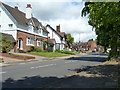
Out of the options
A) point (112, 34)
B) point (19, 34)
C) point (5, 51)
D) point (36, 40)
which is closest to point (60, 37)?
point (36, 40)

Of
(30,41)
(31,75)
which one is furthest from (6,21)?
(31,75)

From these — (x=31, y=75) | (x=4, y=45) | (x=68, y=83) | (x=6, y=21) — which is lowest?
(x=31, y=75)

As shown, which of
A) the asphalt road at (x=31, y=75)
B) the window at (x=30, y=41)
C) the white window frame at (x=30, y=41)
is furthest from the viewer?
the window at (x=30, y=41)

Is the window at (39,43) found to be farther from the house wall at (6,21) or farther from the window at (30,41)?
the house wall at (6,21)

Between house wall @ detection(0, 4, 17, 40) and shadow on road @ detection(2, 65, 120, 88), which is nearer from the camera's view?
shadow on road @ detection(2, 65, 120, 88)

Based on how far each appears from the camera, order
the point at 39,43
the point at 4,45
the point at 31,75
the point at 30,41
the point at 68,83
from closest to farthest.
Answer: the point at 68,83 < the point at 31,75 < the point at 4,45 < the point at 30,41 < the point at 39,43

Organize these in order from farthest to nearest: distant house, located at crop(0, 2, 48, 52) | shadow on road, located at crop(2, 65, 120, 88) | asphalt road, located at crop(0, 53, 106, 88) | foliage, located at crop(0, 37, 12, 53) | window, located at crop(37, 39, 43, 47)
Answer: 1. window, located at crop(37, 39, 43, 47)
2. distant house, located at crop(0, 2, 48, 52)
3. foliage, located at crop(0, 37, 12, 53)
4. asphalt road, located at crop(0, 53, 106, 88)
5. shadow on road, located at crop(2, 65, 120, 88)

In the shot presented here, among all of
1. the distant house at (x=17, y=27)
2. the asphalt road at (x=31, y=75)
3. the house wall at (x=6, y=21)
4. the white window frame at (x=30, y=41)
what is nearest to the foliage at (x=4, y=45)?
the distant house at (x=17, y=27)

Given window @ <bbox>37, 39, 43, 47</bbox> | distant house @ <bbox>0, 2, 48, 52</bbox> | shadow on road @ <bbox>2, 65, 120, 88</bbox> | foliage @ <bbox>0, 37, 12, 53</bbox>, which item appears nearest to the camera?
shadow on road @ <bbox>2, 65, 120, 88</bbox>

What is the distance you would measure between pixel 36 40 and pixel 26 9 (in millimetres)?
8268

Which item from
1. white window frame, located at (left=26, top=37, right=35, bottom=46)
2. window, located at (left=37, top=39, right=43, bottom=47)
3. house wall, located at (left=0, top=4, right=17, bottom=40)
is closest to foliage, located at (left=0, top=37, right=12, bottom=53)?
house wall, located at (left=0, top=4, right=17, bottom=40)

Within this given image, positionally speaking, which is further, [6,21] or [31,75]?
[6,21]

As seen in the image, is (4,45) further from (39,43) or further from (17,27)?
(39,43)

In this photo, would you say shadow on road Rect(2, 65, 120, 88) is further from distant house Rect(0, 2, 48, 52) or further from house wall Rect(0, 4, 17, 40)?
house wall Rect(0, 4, 17, 40)
